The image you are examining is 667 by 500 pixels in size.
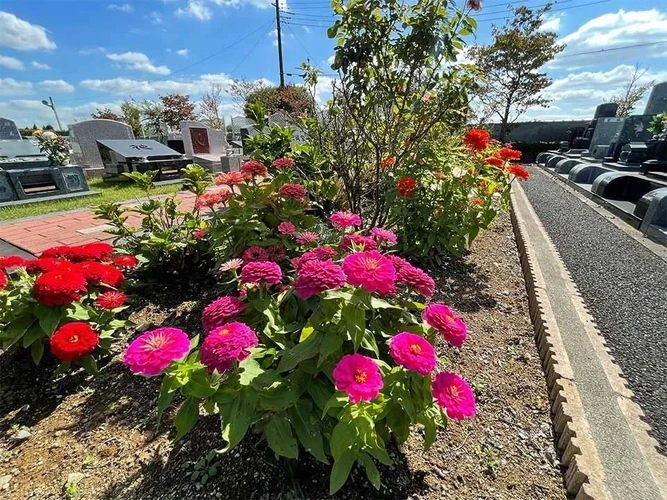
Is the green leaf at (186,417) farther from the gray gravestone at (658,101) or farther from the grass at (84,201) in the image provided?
the gray gravestone at (658,101)

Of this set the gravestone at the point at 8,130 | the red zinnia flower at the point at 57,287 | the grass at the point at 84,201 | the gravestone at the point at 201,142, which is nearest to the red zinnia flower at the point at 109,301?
the red zinnia flower at the point at 57,287

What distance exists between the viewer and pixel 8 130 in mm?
8484

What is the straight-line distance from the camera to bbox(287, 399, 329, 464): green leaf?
3.49ft

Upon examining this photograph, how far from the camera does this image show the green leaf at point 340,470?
3.16ft

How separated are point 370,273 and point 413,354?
0.89ft

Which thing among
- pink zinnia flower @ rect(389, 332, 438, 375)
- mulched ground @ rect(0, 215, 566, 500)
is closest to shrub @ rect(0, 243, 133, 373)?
mulched ground @ rect(0, 215, 566, 500)

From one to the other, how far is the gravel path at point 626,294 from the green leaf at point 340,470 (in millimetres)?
1626

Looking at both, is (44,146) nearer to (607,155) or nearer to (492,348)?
(492,348)

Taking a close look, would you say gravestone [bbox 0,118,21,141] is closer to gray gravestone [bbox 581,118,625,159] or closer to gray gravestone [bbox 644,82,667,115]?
gray gravestone [bbox 581,118,625,159]

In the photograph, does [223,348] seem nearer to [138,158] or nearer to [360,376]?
[360,376]

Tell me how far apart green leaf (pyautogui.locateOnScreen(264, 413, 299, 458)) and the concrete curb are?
3.69ft

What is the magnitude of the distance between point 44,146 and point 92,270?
720 cm

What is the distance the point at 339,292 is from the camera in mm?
1051

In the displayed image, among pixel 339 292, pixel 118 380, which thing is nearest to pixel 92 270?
pixel 118 380
